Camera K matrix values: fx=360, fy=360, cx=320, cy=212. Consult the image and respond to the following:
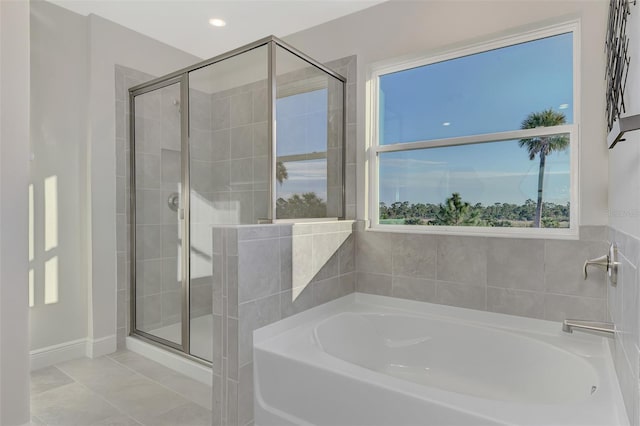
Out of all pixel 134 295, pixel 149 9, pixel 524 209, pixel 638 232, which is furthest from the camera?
pixel 134 295

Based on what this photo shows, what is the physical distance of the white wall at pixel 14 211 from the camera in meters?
1.77

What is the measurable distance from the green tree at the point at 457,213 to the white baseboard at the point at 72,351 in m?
2.71

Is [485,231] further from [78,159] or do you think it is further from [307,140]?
[78,159]

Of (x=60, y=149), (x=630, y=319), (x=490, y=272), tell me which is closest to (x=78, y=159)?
(x=60, y=149)

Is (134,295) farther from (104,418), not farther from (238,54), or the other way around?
(238,54)

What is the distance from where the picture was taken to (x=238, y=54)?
2.36 meters

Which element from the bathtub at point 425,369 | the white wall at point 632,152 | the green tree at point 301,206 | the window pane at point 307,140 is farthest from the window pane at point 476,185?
the white wall at point 632,152

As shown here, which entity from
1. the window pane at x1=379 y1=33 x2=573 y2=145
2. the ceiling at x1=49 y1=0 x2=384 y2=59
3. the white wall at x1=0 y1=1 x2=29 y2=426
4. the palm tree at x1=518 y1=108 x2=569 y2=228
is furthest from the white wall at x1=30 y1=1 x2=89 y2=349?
the palm tree at x1=518 y1=108 x2=569 y2=228

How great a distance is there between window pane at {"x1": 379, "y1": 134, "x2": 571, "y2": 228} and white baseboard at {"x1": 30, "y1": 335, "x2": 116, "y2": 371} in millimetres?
2391

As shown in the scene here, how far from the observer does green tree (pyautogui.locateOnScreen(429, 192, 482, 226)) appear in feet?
7.59

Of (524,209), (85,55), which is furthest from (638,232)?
(85,55)

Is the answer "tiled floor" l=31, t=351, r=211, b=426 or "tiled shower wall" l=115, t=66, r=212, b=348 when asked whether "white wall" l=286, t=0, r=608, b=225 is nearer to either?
"tiled shower wall" l=115, t=66, r=212, b=348

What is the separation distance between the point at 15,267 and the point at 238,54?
1736 mm

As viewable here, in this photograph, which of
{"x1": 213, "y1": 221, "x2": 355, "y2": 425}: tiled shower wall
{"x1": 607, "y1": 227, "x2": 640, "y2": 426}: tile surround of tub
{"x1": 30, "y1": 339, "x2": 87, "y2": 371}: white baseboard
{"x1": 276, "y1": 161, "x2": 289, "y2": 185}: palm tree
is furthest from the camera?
{"x1": 30, "y1": 339, "x2": 87, "y2": 371}: white baseboard
